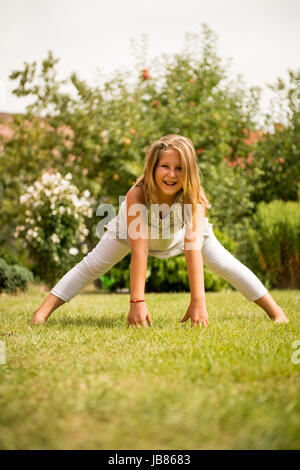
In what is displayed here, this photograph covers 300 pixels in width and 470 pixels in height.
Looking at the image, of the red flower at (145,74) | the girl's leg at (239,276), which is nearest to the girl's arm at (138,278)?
the girl's leg at (239,276)

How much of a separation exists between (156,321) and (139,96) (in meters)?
5.79

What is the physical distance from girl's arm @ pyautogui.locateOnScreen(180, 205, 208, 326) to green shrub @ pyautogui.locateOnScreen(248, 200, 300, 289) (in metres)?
4.25

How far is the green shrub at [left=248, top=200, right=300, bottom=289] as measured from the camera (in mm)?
6895

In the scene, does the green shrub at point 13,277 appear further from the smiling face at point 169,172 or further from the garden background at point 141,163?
the smiling face at point 169,172

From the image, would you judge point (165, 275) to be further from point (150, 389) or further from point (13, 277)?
point (150, 389)

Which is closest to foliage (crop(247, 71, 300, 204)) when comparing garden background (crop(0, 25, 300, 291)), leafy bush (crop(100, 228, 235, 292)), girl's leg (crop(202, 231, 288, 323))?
garden background (crop(0, 25, 300, 291))

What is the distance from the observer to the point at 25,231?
22.1ft

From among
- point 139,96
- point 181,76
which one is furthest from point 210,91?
point 139,96

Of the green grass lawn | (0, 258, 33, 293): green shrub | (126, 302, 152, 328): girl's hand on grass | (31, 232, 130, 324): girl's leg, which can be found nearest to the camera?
the green grass lawn

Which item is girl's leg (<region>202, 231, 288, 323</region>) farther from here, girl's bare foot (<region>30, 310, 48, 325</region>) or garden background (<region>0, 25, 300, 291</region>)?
garden background (<region>0, 25, 300, 291</region>)

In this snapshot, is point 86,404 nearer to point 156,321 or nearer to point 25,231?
point 156,321

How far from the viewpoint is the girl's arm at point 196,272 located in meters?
2.81

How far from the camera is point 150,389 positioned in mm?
1448
